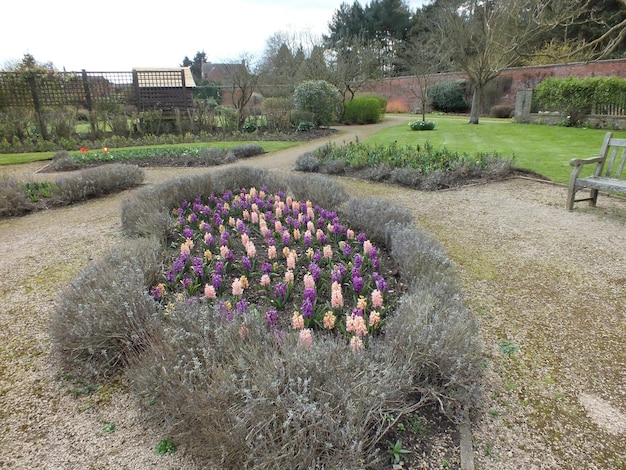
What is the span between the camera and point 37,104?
48.2 feet

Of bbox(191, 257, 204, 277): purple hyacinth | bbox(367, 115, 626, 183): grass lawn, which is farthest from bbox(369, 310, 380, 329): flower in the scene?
bbox(367, 115, 626, 183): grass lawn

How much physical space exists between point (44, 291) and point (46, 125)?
43.1 ft

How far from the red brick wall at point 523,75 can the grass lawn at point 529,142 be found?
A: 2.53 metres

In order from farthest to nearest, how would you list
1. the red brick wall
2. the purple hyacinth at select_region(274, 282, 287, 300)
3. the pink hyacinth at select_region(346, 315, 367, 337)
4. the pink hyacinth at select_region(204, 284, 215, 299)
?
the red brick wall → the purple hyacinth at select_region(274, 282, 287, 300) → the pink hyacinth at select_region(204, 284, 215, 299) → the pink hyacinth at select_region(346, 315, 367, 337)

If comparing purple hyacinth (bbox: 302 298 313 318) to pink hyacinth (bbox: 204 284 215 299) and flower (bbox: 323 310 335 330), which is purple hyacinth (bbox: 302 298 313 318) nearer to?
flower (bbox: 323 310 335 330)

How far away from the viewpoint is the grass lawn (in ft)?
26.9

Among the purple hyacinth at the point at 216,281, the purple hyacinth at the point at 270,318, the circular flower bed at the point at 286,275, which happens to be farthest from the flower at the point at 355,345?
the purple hyacinth at the point at 216,281

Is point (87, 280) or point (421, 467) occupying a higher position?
point (87, 280)

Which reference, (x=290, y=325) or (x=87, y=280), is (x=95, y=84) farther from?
(x=290, y=325)

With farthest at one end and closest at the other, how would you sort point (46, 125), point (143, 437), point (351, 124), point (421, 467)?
point (351, 124), point (46, 125), point (143, 437), point (421, 467)

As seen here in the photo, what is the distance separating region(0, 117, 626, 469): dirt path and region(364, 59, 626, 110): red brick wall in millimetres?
11726

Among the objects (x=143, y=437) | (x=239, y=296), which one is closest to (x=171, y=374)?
(x=143, y=437)

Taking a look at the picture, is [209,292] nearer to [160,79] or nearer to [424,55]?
[160,79]

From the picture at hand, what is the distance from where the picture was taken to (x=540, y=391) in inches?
85.9
